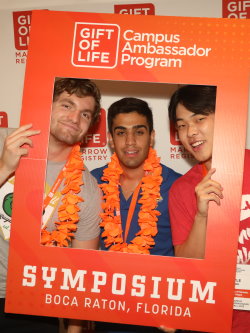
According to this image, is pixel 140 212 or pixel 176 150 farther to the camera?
pixel 176 150

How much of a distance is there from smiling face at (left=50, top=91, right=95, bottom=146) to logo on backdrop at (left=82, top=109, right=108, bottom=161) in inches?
20.0

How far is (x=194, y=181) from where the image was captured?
4.66 ft

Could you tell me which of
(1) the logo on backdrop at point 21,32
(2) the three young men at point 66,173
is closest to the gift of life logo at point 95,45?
(2) the three young men at point 66,173

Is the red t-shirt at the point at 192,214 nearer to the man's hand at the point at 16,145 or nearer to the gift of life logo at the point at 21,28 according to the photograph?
the man's hand at the point at 16,145

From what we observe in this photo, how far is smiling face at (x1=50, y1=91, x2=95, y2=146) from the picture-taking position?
136cm

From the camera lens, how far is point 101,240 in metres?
1.69

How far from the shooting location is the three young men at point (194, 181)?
1.20 metres

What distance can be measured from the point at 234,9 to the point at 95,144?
101cm

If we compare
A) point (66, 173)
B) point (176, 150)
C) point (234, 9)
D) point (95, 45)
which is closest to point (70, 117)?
point (66, 173)

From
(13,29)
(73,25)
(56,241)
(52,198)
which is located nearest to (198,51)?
(73,25)

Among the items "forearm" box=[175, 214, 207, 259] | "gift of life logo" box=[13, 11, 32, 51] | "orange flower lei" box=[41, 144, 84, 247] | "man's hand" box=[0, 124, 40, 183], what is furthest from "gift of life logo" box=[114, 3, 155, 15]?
"forearm" box=[175, 214, 207, 259]

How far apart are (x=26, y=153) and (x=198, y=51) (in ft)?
1.99

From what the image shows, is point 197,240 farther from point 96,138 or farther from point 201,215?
point 96,138

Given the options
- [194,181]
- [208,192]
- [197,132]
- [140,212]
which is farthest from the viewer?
[140,212]
